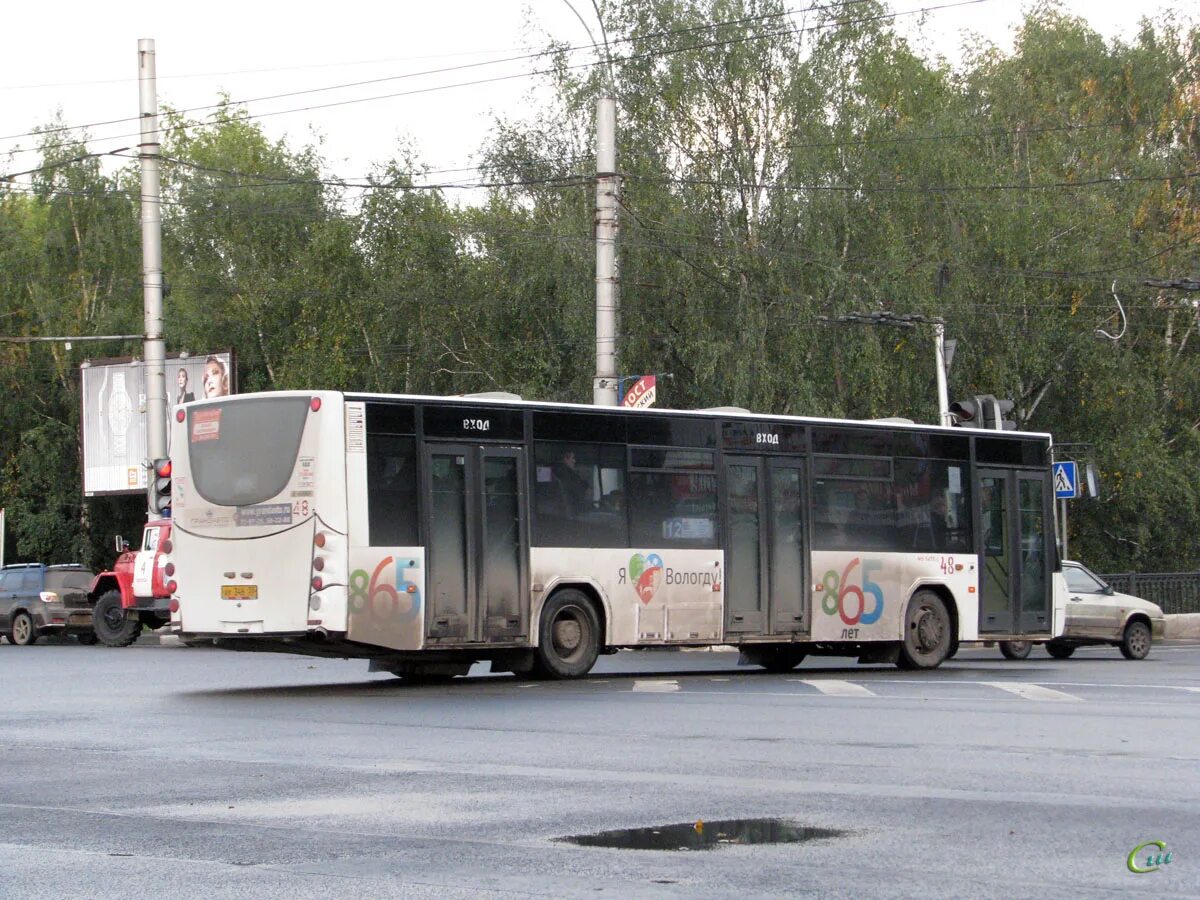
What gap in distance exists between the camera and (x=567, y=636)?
20.9 meters

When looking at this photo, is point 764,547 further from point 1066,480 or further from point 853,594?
point 1066,480

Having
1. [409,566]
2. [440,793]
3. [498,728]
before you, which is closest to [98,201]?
[409,566]

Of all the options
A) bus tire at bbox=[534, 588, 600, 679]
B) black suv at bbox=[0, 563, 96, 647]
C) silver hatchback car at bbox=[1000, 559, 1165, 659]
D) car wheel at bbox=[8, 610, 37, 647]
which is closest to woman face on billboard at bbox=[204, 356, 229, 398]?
black suv at bbox=[0, 563, 96, 647]

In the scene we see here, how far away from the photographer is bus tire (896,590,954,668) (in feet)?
78.0

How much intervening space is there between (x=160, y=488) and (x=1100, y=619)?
14.7 metres

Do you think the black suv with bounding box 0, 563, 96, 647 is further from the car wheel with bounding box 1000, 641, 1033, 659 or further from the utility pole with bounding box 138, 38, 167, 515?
the car wheel with bounding box 1000, 641, 1033, 659

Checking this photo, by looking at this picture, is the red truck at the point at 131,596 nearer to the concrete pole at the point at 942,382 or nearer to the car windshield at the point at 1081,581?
the concrete pole at the point at 942,382

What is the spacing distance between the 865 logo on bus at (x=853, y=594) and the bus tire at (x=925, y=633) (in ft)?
1.87

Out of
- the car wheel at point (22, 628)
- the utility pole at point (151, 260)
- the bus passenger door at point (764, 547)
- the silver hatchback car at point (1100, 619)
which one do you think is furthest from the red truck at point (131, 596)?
the silver hatchback car at point (1100, 619)

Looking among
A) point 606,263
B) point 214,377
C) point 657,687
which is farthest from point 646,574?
point 214,377

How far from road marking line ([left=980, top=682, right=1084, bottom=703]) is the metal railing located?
887 inches

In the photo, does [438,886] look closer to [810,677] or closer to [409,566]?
[409,566]

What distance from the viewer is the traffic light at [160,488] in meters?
28.5

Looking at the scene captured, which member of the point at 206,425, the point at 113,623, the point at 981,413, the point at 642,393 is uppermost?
the point at 642,393
